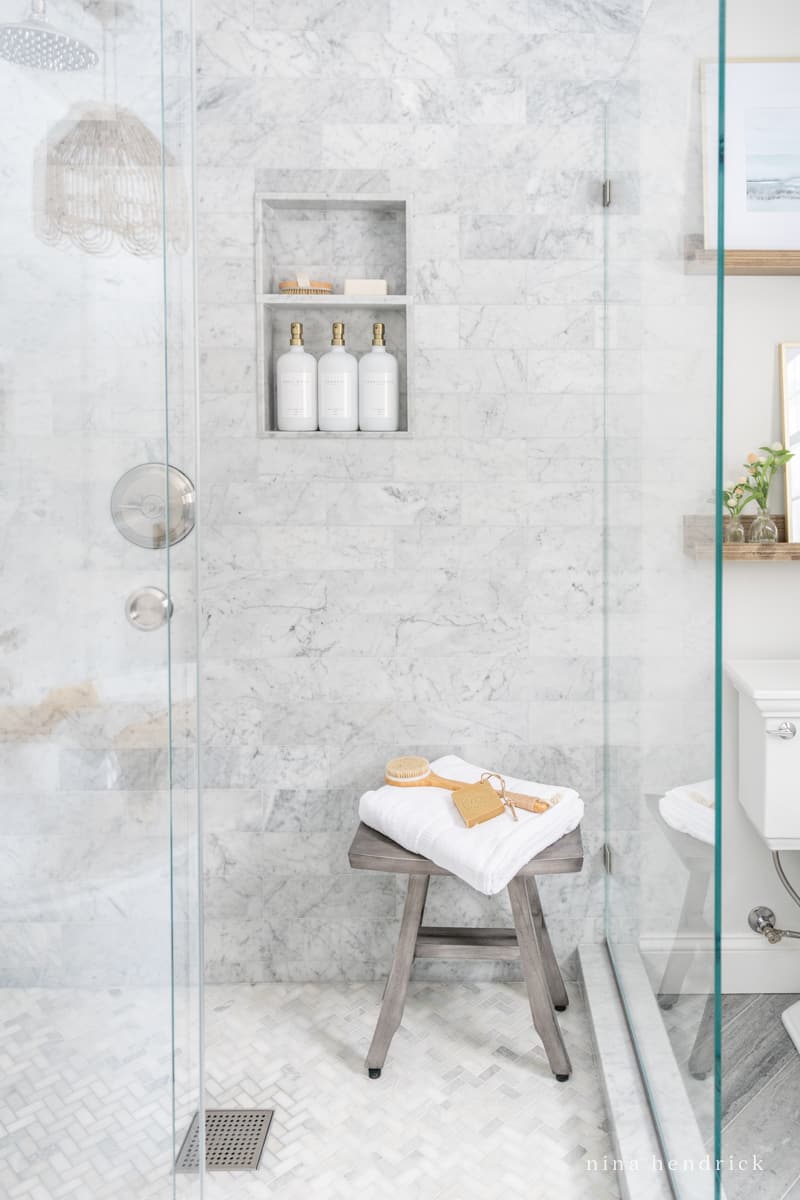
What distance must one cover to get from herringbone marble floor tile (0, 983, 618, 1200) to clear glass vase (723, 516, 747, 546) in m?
1.08

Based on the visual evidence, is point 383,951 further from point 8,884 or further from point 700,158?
point 700,158

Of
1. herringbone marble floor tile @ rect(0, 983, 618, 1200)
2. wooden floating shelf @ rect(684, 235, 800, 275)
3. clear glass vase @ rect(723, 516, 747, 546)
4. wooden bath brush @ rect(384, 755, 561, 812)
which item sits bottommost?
herringbone marble floor tile @ rect(0, 983, 618, 1200)

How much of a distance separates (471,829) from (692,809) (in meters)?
0.48

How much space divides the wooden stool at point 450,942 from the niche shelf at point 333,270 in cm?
89

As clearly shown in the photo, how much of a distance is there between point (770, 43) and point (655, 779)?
1.58 m

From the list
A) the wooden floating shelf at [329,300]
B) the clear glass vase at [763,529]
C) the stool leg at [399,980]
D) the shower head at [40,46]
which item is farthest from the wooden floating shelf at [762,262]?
the stool leg at [399,980]

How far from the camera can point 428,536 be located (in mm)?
2010

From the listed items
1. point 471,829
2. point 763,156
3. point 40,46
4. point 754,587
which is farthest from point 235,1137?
point 763,156

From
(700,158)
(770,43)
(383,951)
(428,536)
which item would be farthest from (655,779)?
(770,43)

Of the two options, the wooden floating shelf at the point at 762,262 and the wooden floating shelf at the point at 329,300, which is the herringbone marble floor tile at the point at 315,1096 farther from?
the wooden floating shelf at the point at 762,262

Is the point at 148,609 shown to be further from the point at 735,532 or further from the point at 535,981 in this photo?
the point at 735,532

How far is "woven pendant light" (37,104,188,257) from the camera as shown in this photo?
940 millimetres

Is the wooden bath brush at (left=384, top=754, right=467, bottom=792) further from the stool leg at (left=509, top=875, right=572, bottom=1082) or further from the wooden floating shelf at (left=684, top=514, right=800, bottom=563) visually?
the wooden floating shelf at (left=684, top=514, right=800, bottom=563)

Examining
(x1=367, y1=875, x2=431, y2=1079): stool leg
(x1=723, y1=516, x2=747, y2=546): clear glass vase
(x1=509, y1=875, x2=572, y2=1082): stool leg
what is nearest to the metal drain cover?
(x1=367, y1=875, x2=431, y2=1079): stool leg
